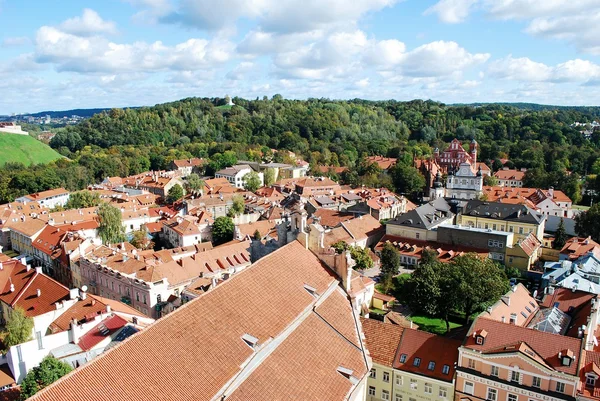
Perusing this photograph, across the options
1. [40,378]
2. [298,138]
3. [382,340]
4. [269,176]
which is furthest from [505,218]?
[298,138]

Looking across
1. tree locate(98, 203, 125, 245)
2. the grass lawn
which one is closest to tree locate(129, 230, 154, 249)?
tree locate(98, 203, 125, 245)

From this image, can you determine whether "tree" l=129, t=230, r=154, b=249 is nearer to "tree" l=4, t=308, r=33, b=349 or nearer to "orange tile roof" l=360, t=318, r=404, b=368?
"tree" l=4, t=308, r=33, b=349

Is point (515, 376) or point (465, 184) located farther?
point (465, 184)

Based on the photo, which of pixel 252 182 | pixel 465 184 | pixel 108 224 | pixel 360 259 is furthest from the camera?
pixel 252 182

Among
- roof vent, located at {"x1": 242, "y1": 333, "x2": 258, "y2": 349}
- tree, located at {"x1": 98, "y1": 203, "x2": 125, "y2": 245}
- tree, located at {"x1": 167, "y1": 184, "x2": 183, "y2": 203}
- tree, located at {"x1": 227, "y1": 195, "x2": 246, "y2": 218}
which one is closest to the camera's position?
roof vent, located at {"x1": 242, "y1": 333, "x2": 258, "y2": 349}

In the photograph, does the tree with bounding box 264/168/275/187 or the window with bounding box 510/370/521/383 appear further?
the tree with bounding box 264/168/275/187

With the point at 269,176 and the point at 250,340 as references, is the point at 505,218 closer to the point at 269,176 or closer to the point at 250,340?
the point at 250,340

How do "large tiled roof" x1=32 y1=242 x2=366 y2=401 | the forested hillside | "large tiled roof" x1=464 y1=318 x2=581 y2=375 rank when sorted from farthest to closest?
1. the forested hillside
2. "large tiled roof" x1=464 y1=318 x2=581 y2=375
3. "large tiled roof" x1=32 y1=242 x2=366 y2=401
